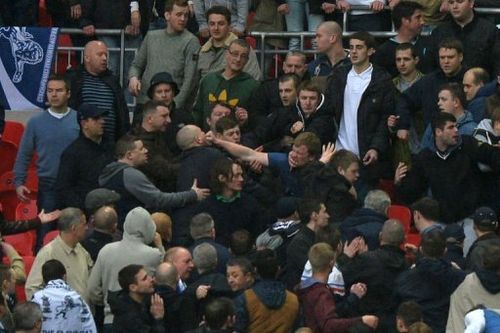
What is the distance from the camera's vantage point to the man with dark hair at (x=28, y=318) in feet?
53.4

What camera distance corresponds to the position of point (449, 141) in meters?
20.0

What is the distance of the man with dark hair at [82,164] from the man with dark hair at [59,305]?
2.79 meters

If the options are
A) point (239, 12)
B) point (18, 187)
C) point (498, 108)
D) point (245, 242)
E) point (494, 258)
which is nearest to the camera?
point (494, 258)

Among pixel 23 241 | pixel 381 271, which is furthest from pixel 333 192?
pixel 23 241

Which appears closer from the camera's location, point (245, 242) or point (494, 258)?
point (494, 258)

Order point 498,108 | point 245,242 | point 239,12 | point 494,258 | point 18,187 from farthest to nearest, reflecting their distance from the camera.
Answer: point 239,12 → point 18,187 → point 498,108 → point 245,242 → point 494,258

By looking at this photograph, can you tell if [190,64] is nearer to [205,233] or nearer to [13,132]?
[13,132]

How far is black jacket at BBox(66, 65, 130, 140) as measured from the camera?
72.1 ft

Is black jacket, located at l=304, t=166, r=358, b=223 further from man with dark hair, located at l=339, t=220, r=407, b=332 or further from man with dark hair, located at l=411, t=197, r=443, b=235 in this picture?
man with dark hair, located at l=339, t=220, r=407, b=332

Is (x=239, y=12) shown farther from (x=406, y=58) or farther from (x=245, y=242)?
(x=245, y=242)

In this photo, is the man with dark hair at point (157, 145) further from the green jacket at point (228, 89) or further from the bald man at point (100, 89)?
the green jacket at point (228, 89)

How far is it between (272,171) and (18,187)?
2.58 m

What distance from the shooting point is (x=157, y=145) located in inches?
823

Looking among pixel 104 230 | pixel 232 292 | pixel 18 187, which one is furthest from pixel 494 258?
pixel 18 187
